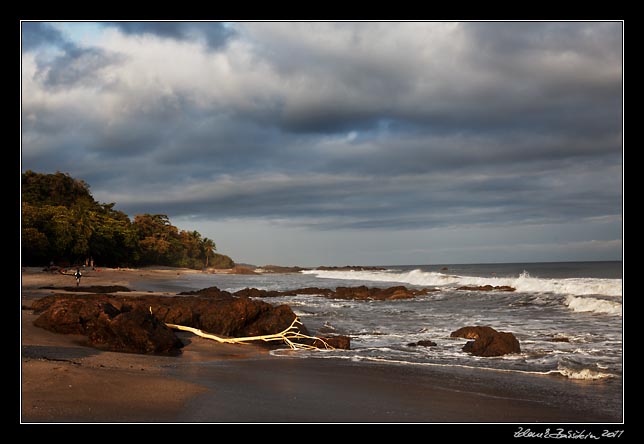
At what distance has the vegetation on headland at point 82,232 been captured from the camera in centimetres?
4060

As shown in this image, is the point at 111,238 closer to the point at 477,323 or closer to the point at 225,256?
the point at 477,323

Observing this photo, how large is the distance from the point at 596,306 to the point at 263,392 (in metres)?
17.1

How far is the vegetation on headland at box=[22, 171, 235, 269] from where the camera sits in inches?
1598

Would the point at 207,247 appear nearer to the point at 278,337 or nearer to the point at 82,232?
the point at 82,232

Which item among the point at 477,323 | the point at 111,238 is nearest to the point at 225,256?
the point at 111,238

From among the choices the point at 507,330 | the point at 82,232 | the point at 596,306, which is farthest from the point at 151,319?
the point at 82,232

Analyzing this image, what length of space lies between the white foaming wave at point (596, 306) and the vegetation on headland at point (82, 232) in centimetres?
3397

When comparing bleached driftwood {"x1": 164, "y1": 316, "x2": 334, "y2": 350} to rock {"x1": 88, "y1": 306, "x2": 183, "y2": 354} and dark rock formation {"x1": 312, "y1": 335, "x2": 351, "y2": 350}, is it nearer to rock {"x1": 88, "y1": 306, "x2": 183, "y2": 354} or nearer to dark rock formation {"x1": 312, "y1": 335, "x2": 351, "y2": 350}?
dark rock formation {"x1": 312, "y1": 335, "x2": 351, "y2": 350}

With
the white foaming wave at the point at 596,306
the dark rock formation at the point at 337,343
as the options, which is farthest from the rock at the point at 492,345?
the white foaming wave at the point at 596,306

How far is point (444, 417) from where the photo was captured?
546 cm

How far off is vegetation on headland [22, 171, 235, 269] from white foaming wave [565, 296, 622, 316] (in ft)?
111

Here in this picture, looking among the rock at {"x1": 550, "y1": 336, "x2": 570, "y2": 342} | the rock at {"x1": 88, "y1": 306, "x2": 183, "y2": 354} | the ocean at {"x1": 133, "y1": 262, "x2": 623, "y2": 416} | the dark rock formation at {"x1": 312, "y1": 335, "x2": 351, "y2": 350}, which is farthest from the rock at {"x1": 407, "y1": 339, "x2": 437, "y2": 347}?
the rock at {"x1": 88, "y1": 306, "x2": 183, "y2": 354}

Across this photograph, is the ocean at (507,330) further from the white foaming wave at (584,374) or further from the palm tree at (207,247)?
the palm tree at (207,247)

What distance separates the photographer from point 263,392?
247 inches
